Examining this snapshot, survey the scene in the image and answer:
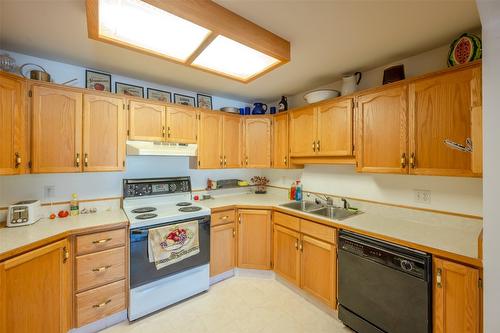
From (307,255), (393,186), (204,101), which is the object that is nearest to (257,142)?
(204,101)

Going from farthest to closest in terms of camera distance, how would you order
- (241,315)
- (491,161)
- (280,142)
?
(280,142), (241,315), (491,161)

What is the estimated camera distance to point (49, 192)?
6.64 ft

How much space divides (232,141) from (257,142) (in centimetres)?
37

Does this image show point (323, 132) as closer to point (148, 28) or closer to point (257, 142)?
point (257, 142)

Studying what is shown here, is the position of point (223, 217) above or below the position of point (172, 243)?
above

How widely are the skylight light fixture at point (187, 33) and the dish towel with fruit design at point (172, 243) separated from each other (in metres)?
1.52

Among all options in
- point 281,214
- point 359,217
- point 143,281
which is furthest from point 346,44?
point 143,281

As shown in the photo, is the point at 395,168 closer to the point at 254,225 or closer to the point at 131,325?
the point at 254,225

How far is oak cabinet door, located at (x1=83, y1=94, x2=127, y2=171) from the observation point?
6.53 feet

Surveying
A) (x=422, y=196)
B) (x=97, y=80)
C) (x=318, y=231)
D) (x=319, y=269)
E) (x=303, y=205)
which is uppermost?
(x=97, y=80)

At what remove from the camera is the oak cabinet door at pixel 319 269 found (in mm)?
1923

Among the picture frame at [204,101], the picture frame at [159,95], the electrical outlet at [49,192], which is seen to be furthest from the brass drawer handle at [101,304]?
the picture frame at [204,101]

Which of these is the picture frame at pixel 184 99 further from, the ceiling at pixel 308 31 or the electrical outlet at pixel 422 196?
the electrical outlet at pixel 422 196

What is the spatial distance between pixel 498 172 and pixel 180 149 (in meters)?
2.47
